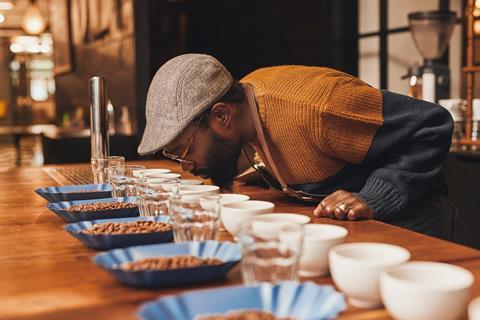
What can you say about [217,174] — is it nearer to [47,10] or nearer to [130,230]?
[130,230]

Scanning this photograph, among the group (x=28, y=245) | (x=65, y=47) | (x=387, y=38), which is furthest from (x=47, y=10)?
(x=28, y=245)

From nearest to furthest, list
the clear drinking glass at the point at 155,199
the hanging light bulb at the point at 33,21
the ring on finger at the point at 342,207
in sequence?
the clear drinking glass at the point at 155,199
the ring on finger at the point at 342,207
the hanging light bulb at the point at 33,21

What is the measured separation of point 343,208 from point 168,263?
2.28ft

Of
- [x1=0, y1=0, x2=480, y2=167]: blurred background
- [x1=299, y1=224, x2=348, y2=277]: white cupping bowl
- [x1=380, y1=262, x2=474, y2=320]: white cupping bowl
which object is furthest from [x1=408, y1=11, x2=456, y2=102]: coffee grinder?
[x1=380, y1=262, x2=474, y2=320]: white cupping bowl

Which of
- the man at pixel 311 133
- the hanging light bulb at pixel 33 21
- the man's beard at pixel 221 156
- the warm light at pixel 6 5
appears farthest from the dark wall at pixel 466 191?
the warm light at pixel 6 5

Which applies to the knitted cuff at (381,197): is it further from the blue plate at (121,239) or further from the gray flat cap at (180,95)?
the blue plate at (121,239)

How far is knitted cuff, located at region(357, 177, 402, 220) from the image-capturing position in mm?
1812

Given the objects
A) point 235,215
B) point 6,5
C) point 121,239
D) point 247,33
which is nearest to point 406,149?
point 235,215

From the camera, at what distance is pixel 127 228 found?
4.54ft

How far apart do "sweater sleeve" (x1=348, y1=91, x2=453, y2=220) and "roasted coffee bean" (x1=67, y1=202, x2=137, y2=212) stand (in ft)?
2.24

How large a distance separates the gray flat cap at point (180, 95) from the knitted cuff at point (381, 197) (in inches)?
20.6

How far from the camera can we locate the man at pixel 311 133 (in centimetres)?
193

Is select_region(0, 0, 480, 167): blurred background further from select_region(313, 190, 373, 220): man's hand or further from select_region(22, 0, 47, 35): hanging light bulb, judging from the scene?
select_region(313, 190, 373, 220): man's hand

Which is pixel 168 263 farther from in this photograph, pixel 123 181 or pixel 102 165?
pixel 102 165
